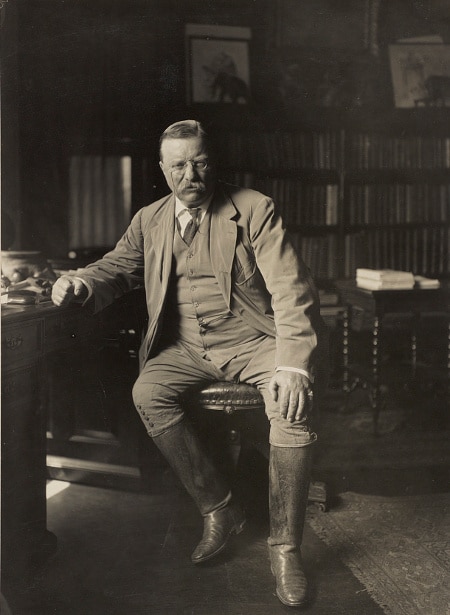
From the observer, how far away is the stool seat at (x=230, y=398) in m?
2.08

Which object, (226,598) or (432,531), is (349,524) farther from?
(226,598)

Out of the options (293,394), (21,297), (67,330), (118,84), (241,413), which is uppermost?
(118,84)

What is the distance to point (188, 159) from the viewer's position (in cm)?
195

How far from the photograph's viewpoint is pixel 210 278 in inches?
82.7

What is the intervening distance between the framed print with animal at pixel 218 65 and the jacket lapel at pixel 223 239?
1.71 m

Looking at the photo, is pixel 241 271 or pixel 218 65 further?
pixel 218 65

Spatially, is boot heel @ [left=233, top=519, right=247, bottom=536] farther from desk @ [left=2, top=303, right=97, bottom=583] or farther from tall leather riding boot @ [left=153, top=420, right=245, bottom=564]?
desk @ [left=2, top=303, right=97, bottom=583]

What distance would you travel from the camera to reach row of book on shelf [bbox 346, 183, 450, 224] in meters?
3.98

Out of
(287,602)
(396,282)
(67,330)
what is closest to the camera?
(287,602)

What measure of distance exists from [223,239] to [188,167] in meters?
0.25

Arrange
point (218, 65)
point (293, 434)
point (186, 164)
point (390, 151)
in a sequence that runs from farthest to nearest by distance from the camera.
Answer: point (390, 151)
point (218, 65)
point (186, 164)
point (293, 434)

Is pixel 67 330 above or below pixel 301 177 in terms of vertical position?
below

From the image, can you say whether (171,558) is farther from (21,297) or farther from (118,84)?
(118,84)

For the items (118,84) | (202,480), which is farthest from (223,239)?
(118,84)
